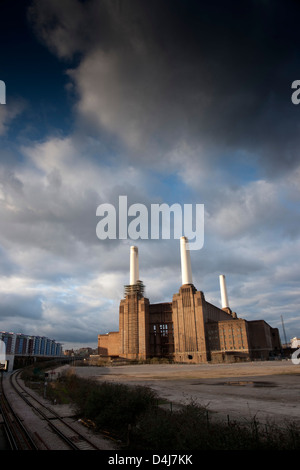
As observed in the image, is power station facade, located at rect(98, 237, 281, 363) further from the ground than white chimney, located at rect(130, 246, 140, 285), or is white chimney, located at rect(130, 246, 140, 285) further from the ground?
white chimney, located at rect(130, 246, 140, 285)

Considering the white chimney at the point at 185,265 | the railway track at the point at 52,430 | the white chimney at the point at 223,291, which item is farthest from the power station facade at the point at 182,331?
the railway track at the point at 52,430

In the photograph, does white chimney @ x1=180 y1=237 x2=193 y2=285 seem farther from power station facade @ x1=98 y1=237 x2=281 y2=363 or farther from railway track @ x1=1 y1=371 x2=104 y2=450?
railway track @ x1=1 y1=371 x2=104 y2=450

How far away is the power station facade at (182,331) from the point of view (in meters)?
110

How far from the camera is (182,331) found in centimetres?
11381

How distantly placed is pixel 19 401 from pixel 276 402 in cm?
2676

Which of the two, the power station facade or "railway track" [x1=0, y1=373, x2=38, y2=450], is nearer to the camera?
"railway track" [x1=0, y1=373, x2=38, y2=450]

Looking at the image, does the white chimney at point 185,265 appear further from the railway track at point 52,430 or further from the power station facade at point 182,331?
the railway track at point 52,430

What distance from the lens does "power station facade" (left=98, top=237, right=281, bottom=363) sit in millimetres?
109812

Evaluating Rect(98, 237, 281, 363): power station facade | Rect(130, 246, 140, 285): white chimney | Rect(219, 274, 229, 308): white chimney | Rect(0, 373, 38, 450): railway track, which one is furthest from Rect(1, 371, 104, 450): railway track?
Rect(219, 274, 229, 308): white chimney

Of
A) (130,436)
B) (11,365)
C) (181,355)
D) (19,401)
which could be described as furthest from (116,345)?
(130,436)

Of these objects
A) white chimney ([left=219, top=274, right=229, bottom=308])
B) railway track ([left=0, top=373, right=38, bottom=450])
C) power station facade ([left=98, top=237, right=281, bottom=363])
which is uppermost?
white chimney ([left=219, top=274, right=229, bottom=308])

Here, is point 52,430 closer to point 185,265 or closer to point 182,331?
point 182,331
